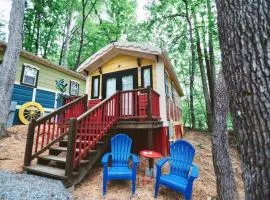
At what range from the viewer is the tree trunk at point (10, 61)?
674 centimetres

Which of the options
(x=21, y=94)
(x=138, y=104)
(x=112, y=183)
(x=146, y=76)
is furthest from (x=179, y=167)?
(x=21, y=94)

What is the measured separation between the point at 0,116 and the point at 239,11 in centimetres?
752

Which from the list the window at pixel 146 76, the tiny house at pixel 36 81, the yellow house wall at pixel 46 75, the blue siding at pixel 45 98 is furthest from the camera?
the blue siding at pixel 45 98

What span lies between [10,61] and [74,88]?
6864mm

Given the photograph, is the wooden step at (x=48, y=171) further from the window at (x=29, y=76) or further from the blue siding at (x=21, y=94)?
the window at (x=29, y=76)

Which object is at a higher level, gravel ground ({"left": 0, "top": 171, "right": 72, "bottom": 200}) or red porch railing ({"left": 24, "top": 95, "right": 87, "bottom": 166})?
red porch railing ({"left": 24, "top": 95, "right": 87, "bottom": 166})

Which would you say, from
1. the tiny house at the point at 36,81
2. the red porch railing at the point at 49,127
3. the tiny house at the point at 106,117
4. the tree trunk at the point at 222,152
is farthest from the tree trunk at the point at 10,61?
the tree trunk at the point at 222,152

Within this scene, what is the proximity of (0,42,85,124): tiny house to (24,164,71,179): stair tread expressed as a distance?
6074mm

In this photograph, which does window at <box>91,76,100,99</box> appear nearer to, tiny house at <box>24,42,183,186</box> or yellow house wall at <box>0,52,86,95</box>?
tiny house at <box>24,42,183,186</box>

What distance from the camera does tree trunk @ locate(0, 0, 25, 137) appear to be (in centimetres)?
674

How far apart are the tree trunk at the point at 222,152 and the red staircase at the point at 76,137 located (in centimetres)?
224

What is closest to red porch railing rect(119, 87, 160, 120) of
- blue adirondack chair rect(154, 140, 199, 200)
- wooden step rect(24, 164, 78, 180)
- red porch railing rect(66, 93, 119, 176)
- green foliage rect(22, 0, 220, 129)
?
red porch railing rect(66, 93, 119, 176)

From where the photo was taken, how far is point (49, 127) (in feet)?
16.3

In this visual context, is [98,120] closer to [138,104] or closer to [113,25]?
[138,104]
